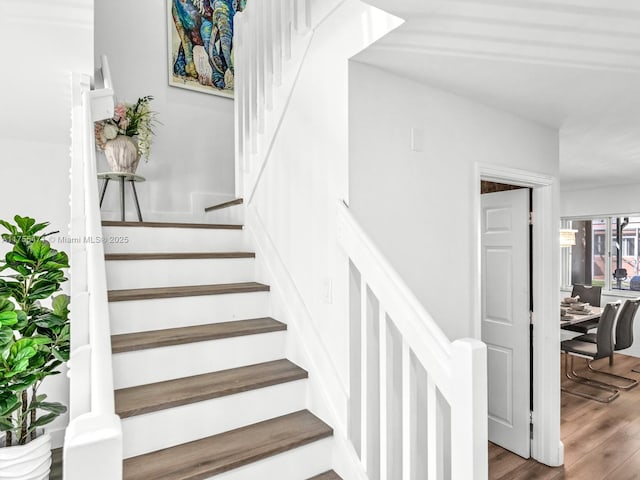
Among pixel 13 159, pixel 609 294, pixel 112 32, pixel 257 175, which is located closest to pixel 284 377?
pixel 257 175

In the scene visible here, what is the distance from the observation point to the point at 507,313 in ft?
10.2

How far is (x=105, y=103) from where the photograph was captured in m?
2.12

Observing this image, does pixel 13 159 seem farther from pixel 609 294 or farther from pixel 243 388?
pixel 609 294

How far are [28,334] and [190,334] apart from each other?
2.15ft

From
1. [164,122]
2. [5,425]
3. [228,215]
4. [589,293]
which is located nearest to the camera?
[5,425]

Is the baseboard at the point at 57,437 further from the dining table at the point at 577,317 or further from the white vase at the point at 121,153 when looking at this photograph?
the dining table at the point at 577,317

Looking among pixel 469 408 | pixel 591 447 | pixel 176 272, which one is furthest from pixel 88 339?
pixel 591 447

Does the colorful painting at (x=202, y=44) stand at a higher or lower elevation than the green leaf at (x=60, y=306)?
higher

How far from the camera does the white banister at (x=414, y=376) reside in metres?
1.17

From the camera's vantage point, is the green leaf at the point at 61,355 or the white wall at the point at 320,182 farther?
the white wall at the point at 320,182

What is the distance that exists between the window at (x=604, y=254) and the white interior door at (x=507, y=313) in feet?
13.1

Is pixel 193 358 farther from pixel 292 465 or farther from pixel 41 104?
pixel 41 104

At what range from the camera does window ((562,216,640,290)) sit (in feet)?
19.2

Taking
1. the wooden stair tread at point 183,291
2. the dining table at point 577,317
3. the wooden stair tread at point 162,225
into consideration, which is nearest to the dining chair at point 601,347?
the dining table at point 577,317
